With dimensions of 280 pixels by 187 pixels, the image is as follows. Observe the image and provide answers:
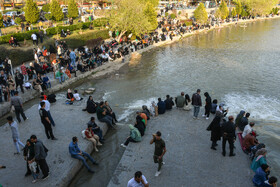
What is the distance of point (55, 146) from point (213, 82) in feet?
40.7

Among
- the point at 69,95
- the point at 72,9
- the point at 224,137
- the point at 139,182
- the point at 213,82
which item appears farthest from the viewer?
the point at 72,9

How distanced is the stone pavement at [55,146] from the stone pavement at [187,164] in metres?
1.47

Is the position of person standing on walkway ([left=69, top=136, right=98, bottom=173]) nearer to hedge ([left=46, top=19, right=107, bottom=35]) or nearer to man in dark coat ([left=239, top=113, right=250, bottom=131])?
man in dark coat ([left=239, top=113, right=250, bottom=131])

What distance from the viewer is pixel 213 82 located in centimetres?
1703

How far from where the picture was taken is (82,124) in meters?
10.2

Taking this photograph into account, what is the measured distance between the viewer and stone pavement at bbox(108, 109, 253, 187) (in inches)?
267

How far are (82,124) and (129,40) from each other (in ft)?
79.8

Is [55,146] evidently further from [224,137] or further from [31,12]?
[31,12]

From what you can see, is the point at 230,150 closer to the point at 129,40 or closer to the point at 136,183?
the point at 136,183

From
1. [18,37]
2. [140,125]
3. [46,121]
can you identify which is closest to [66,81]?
[46,121]

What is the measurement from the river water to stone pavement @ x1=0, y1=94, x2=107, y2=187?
2.09 ft

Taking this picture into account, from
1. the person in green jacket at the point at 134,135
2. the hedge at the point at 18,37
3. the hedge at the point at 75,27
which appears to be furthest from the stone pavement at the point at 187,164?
the hedge at the point at 75,27

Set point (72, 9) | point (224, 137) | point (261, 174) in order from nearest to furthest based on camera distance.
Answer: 1. point (261, 174)
2. point (224, 137)
3. point (72, 9)

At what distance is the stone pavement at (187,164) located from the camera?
6781 millimetres
